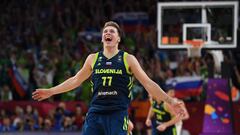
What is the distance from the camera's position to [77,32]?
19781mm

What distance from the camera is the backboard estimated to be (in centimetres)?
1395

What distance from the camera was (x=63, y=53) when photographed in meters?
18.3

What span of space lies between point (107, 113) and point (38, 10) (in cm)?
1579

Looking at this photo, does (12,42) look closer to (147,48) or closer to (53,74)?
(53,74)

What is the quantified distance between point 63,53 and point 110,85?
12.2 m

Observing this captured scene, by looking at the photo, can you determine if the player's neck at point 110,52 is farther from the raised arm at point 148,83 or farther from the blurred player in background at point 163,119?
the blurred player in background at point 163,119

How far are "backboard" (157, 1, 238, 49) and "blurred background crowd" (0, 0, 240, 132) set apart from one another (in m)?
0.72

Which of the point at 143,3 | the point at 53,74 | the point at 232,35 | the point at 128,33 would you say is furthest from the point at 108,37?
the point at 143,3

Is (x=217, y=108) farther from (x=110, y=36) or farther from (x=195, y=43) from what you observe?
(x=110, y=36)

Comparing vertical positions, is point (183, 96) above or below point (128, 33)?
below

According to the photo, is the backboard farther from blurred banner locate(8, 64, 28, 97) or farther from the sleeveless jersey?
the sleeveless jersey

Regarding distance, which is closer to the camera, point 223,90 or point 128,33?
point 223,90

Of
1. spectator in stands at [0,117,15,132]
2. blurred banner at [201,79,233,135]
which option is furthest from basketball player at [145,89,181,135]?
spectator in stands at [0,117,15,132]

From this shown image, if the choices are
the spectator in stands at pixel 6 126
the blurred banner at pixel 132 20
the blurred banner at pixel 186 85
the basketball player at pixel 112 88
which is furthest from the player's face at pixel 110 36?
the blurred banner at pixel 132 20
